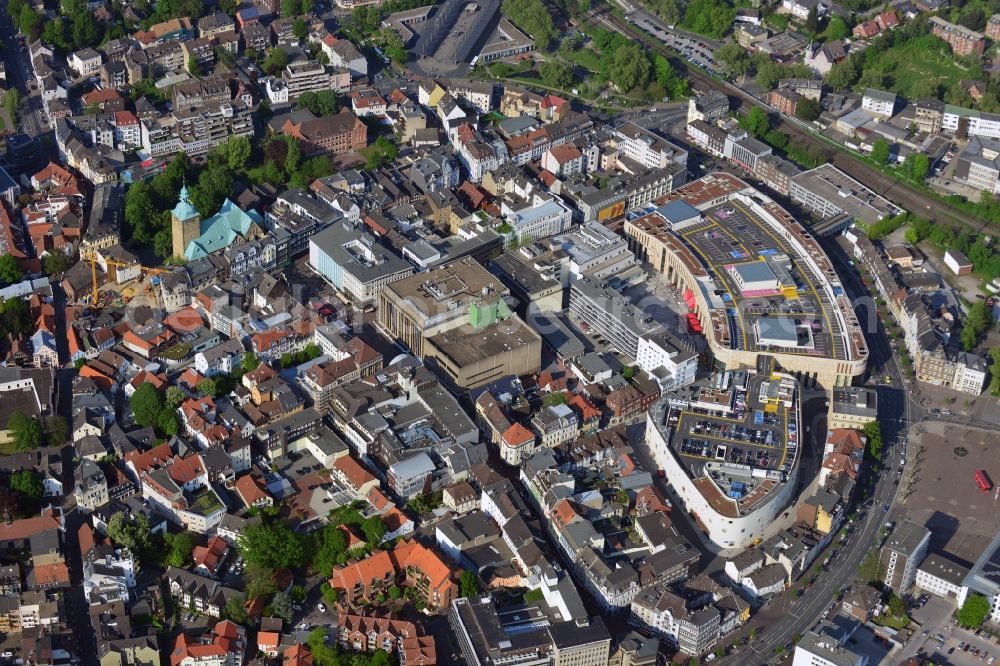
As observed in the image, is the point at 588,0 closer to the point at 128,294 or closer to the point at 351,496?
the point at 128,294

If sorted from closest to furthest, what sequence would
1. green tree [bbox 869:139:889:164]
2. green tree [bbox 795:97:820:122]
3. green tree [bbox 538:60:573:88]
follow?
green tree [bbox 869:139:889:164] → green tree [bbox 795:97:820:122] → green tree [bbox 538:60:573:88]

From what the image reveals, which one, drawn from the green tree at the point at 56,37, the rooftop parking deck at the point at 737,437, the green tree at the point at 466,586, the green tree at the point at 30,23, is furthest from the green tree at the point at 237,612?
the green tree at the point at 30,23

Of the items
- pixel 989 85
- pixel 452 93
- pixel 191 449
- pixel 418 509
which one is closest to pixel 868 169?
pixel 989 85

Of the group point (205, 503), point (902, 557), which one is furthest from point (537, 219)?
point (902, 557)

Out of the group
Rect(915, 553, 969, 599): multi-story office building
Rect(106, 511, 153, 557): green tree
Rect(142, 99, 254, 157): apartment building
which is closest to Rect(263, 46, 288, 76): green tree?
Rect(142, 99, 254, 157): apartment building

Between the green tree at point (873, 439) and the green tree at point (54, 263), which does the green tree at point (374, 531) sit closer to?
the green tree at point (873, 439)

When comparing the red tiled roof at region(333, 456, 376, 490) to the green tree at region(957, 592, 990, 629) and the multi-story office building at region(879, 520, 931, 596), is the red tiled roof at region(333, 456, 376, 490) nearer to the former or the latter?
the multi-story office building at region(879, 520, 931, 596)

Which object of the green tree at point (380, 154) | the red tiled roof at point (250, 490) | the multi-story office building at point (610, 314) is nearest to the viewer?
the red tiled roof at point (250, 490)
